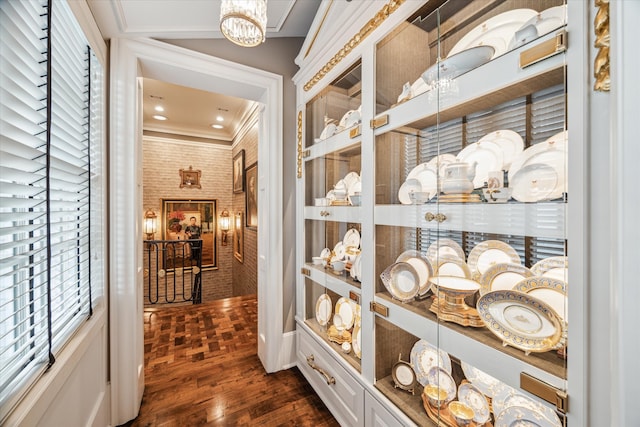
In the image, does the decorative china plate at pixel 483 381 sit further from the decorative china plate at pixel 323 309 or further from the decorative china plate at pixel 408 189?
the decorative china plate at pixel 323 309

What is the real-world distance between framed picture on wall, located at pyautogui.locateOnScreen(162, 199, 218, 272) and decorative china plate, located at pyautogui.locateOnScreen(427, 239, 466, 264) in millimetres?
5026

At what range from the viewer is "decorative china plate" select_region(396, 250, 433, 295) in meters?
1.24

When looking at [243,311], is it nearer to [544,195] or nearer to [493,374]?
[493,374]

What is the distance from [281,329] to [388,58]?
216cm

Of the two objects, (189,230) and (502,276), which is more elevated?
(502,276)

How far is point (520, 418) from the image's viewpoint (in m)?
0.88

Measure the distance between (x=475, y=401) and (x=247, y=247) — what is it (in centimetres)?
429

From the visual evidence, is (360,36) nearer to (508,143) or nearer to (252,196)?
(508,143)

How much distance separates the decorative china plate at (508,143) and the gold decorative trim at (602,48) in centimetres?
31

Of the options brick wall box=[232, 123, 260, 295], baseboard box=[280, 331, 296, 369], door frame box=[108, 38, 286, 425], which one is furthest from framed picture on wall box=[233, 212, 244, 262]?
door frame box=[108, 38, 286, 425]

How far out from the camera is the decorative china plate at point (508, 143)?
0.97m

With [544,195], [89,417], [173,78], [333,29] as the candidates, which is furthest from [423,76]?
[89,417]

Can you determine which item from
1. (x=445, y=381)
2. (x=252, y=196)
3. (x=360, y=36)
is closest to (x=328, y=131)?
(x=360, y=36)

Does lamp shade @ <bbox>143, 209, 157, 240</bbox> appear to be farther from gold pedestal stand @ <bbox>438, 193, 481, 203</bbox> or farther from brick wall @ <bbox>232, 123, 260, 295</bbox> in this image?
gold pedestal stand @ <bbox>438, 193, 481, 203</bbox>
